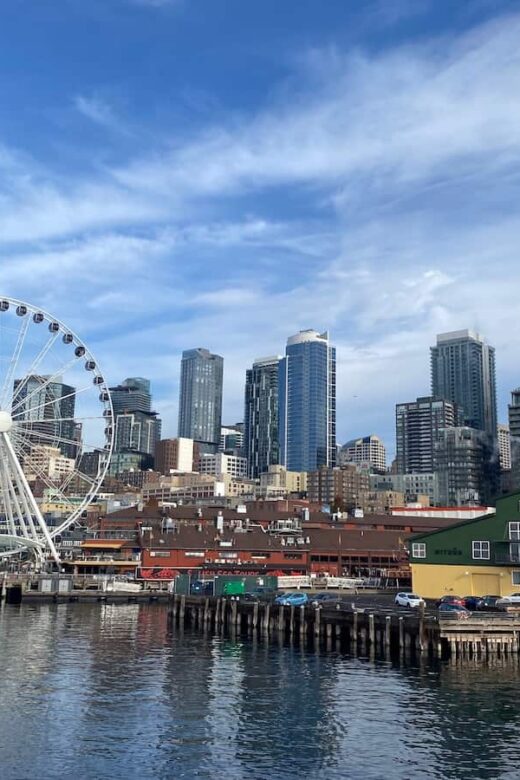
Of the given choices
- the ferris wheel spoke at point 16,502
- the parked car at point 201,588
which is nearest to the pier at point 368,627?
the parked car at point 201,588

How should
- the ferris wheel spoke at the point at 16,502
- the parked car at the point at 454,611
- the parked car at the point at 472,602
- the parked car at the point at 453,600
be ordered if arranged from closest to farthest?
1. the parked car at the point at 454,611
2. the parked car at the point at 453,600
3. the parked car at the point at 472,602
4. the ferris wheel spoke at the point at 16,502

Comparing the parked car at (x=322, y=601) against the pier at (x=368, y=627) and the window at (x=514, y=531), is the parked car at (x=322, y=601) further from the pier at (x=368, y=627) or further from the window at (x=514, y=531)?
the window at (x=514, y=531)

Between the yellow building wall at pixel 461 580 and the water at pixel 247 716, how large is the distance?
18.6 metres

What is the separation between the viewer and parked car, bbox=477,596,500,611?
6766 centimetres

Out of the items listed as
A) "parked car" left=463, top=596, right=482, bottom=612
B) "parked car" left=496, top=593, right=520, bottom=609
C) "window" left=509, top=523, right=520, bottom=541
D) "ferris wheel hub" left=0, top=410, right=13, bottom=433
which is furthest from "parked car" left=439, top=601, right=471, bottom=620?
"ferris wheel hub" left=0, top=410, right=13, bottom=433

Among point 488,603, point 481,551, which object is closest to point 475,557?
point 481,551

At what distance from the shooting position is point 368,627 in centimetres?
6575

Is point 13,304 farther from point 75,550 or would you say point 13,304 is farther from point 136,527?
point 75,550

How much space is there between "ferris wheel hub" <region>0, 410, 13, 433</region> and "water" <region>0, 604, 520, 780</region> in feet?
139

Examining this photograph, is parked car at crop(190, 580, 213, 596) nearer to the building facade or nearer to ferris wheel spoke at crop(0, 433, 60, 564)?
the building facade

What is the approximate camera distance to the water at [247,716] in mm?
34094

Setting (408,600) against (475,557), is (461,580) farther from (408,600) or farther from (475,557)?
(408,600)

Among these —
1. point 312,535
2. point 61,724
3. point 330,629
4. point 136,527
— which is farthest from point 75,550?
point 61,724

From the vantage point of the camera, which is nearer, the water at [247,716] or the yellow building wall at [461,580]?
the water at [247,716]
